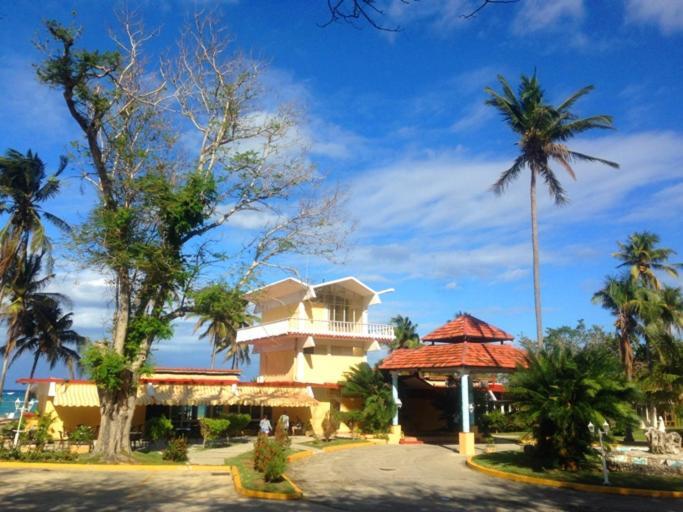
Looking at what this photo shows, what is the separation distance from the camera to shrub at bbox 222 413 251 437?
89.7ft

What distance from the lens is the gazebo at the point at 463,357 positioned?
23.8m

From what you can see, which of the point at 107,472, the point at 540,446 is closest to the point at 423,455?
the point at 540,446

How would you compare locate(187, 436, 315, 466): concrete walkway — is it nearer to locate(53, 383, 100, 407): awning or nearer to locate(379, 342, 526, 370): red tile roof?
locate(53, 383, 100, 407): awning

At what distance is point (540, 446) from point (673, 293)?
17.0 metres

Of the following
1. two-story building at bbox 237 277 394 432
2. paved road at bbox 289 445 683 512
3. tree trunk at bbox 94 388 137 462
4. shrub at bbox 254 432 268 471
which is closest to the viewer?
paved road at bbox 289 445 683 512

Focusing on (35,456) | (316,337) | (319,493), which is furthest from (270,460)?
(316,337)

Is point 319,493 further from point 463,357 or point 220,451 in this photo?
point 463,357

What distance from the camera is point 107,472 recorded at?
1666 cm

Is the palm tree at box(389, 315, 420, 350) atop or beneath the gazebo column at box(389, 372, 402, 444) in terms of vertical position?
atop

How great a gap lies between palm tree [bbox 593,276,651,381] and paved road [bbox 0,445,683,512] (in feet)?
46.9

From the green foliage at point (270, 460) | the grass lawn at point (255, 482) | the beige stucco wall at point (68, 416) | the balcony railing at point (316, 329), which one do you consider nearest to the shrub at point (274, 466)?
the green foliage at point (270, 460)

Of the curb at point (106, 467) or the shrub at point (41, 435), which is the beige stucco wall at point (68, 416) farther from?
the curb at point (106, 467)

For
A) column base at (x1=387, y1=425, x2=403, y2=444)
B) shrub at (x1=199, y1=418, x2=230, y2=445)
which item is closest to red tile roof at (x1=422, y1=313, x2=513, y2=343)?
column base at (x1=387, y1=425, x2=403, y2=444)

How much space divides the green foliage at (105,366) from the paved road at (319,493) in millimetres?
2723
